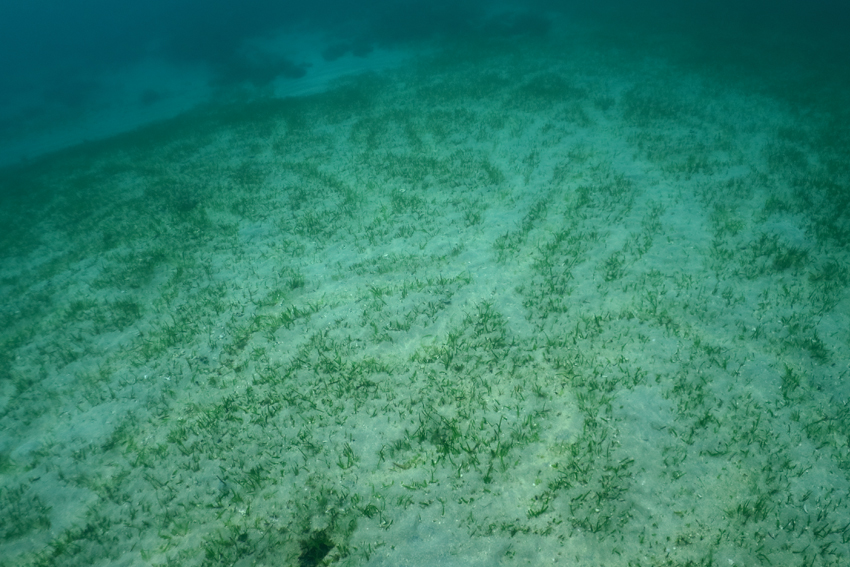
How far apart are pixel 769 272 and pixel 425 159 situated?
35.4 feet

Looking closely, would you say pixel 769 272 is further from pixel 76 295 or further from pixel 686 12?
pixel 686 12

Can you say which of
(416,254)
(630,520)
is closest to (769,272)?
(630,520)

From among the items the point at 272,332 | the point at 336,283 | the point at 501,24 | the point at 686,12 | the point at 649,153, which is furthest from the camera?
the point at 501,24

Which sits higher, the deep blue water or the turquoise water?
the deep blue water

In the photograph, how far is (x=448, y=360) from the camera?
7.42 meters

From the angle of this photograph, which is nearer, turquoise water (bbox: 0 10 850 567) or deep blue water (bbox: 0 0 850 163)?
turquoise water (bbox: 0 10 850 567)

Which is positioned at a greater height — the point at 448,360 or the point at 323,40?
the point at 323,40

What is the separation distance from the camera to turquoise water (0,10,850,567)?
538 cm

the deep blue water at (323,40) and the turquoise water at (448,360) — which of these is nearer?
the turquoise water at (448,360)

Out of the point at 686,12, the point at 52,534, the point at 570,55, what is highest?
the point at 686,12

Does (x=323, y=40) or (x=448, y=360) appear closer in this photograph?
(x=448, y=360)

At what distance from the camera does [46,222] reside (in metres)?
14.9

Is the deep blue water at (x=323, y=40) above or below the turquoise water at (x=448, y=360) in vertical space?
above

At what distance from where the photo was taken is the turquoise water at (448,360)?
17.7 ft
